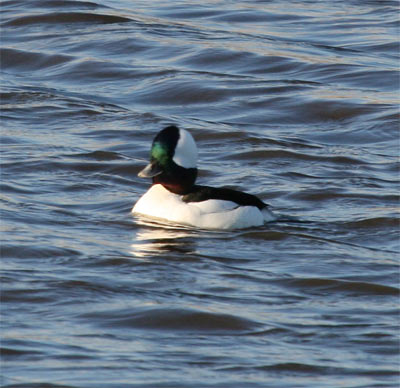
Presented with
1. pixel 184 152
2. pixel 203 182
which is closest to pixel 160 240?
pixel 184 152

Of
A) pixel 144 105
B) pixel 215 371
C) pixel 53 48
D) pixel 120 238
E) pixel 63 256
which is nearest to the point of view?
pixel 215 371

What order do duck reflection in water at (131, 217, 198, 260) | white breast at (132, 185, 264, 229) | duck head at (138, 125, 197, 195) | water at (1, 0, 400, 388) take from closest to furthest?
water at (1, 0, 400, 388)
duck reflection in water at (131, 217, 198, 260)
white breast at (132, 185, 264, 229)
duck head at (138, 125, 197, 195)

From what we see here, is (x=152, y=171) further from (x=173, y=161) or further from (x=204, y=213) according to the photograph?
(x=204, y=213)

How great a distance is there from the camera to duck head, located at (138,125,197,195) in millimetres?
11656

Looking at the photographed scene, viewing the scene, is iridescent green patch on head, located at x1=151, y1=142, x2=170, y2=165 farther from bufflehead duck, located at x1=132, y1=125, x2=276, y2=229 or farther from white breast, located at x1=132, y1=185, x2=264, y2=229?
white breast, located at x1=132, y1=185, x2=264, y2=229

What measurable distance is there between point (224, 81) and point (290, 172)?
4.43m

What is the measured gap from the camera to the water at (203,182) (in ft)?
26.7

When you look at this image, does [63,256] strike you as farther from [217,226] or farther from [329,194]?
[329,194]

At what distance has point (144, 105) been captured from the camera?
1667 cm

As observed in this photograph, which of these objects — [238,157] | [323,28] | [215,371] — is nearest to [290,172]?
[238,157]

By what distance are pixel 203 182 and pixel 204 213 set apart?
6.38 feet

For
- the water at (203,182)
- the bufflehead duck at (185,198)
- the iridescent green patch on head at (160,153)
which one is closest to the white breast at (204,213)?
the bufflehead duck at (185,198)

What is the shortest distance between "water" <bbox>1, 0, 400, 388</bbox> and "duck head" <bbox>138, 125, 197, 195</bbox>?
1.56 feet

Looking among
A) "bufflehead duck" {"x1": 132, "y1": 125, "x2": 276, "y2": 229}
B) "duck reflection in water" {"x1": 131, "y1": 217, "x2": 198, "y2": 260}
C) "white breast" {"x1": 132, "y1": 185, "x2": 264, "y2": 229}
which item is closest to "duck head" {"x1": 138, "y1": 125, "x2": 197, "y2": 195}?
"bufflehead duck" {"x1": 132, "y1": 125, "x2": 276, "y2": 229}
